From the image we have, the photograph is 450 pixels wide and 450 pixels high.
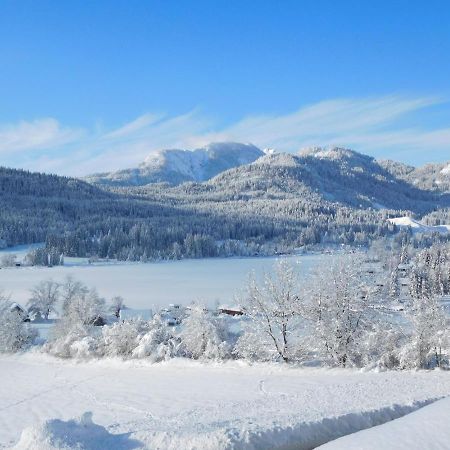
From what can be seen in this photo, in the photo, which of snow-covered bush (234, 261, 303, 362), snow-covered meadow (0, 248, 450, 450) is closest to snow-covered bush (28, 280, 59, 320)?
snow-covered meadow (0, 248, 450, 450)

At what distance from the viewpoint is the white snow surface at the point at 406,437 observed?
431 inches

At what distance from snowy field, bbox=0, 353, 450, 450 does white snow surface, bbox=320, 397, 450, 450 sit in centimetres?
41

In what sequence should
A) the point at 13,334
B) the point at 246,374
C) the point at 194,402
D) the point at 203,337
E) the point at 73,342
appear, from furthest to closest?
the point at 13,334
the point at 73,342
the point at 203,337
the point at 246,374
the point at 194,402

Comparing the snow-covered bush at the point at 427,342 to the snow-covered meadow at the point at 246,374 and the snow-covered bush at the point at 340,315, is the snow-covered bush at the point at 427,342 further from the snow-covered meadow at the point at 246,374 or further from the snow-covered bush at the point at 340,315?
the snow-covered bush at the point at 340,315

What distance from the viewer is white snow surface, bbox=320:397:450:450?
10945 millimetres

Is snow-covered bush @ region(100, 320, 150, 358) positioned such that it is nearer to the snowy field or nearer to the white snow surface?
the snowy field

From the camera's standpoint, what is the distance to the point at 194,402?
24.2m

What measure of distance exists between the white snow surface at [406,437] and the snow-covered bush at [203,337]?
2336 cm

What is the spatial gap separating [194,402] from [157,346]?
13977 millimetres

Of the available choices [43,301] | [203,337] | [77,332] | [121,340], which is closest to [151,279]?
[43,301]

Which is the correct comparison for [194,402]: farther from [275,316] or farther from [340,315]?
[340,315]

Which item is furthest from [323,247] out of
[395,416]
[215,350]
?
[395,416]

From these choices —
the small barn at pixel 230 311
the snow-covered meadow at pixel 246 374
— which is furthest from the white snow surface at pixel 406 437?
the small barn at pixel 230 311

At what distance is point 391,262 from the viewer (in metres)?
99.8
